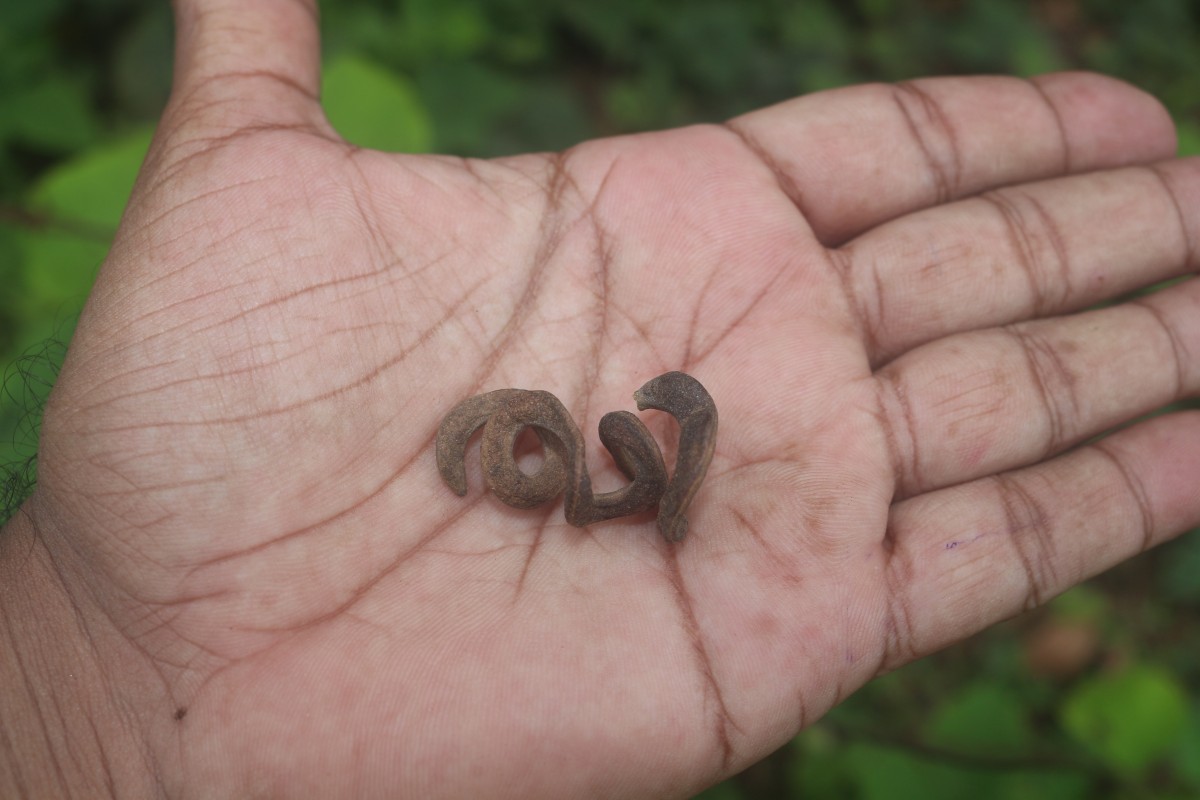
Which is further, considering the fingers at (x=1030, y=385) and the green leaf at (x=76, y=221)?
the green leaf at (x=76, y=221)

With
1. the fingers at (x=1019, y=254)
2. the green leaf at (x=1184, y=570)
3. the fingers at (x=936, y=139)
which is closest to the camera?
the fingers at (x=1019, y=254)

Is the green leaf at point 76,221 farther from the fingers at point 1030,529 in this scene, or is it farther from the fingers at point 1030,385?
the fingers at point 1030,529

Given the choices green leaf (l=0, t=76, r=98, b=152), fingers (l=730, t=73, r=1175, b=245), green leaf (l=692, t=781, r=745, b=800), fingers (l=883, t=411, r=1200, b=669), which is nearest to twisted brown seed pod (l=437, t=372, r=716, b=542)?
fingers (l=883, t=411, r=1200, b=669)

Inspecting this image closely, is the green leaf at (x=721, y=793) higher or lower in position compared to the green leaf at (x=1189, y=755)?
lower

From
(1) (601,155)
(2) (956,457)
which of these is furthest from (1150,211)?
(1) (601,155)

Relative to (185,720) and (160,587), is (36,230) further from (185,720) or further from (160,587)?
(185,720)

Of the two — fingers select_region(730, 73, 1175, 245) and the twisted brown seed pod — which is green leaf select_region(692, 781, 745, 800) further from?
fingers select_region(730, 73, 1175, 245)

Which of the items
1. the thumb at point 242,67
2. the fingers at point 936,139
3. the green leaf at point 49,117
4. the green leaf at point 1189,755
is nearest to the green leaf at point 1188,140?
the fingers at point 936,139
